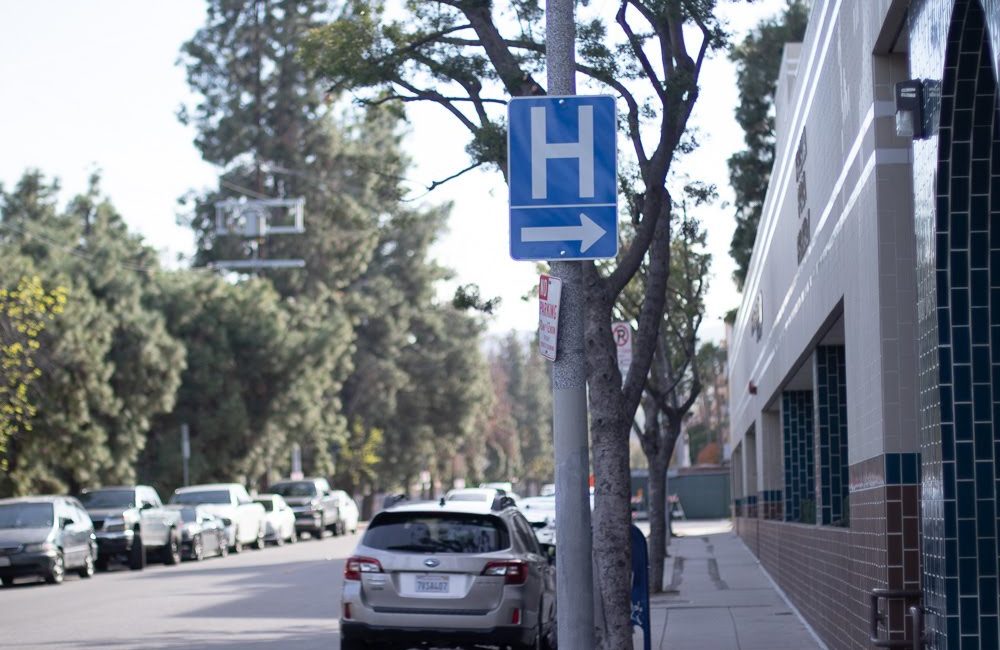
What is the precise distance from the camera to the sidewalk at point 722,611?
17188 millimetres

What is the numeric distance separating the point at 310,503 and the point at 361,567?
37849 mm

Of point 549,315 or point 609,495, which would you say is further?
point 609,495

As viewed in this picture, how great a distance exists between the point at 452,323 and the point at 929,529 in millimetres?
73565

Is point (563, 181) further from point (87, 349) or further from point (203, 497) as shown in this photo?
point (203, 497)

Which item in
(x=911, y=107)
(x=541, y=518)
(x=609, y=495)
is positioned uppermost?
(x=911, y=107)

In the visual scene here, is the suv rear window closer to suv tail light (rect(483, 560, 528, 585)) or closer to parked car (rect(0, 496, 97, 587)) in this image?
suv tail light (rect(483, 560, 528, 585))

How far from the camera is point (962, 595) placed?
28.9 ft

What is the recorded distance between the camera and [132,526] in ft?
111

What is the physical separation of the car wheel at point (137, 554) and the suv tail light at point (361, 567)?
2076cm

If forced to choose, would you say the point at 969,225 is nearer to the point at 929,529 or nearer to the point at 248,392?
the point at 929,529

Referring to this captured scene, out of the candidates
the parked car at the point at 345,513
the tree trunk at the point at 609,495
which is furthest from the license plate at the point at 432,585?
the parked car at the point at 345,513

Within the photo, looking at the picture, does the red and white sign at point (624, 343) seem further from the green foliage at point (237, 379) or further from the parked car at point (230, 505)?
the green foliage at point (237, 379)

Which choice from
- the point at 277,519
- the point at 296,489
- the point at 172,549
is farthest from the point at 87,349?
the point at 296,489

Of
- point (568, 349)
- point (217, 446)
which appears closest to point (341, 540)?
point (217, 446)
